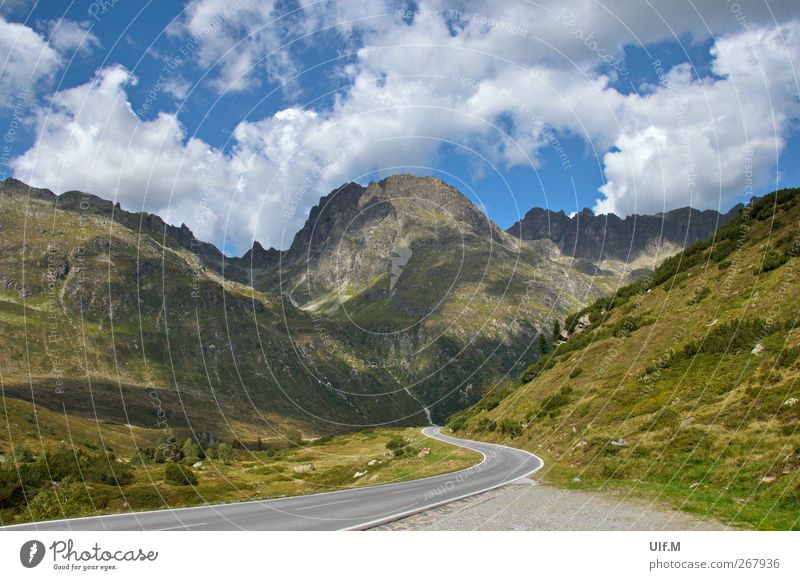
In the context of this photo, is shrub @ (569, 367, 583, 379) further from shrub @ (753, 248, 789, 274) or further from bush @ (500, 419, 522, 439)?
shrub @ (753, 248, 789, 274)

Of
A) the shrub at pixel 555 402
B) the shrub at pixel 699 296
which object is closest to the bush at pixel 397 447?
the shrub at pixel 555 402

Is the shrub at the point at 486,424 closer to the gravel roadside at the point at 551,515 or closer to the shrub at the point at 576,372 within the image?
the shrub at the point at 576,372

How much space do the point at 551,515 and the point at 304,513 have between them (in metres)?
10.9

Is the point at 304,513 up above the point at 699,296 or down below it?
below

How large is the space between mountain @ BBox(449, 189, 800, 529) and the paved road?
9017 mm

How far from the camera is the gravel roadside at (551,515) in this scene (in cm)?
1638

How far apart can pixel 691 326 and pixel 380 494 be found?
38.5m

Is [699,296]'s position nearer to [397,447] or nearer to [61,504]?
[397,447]

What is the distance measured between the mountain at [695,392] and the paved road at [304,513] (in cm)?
902

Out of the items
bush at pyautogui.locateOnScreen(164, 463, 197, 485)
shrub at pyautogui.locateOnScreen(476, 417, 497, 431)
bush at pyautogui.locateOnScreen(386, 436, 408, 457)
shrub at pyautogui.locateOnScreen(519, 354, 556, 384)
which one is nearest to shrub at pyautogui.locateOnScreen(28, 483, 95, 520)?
bush at pyautogui.locateOnScreen(164, 463, 197, 485)

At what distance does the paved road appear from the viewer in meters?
18.5

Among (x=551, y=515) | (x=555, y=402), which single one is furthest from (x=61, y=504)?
(x=555, y=402)

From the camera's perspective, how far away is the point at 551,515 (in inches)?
736
